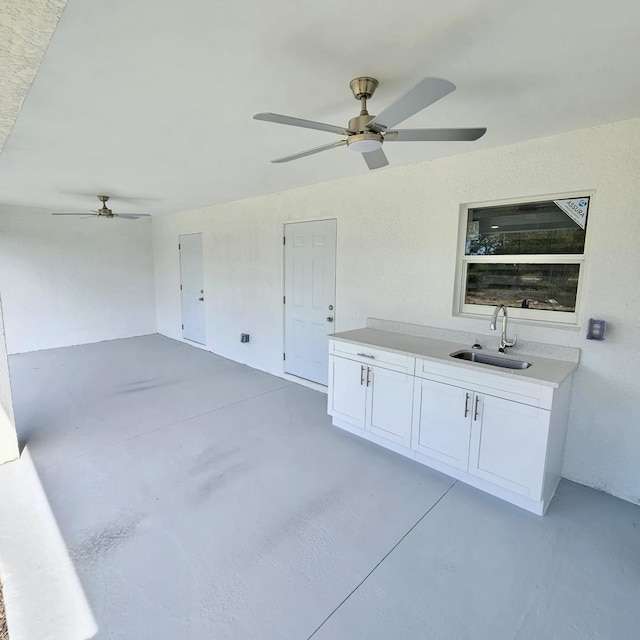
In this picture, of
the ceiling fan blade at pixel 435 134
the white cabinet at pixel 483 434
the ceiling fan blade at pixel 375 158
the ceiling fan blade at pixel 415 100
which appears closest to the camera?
the ceiling fan blade at pixel 415 100

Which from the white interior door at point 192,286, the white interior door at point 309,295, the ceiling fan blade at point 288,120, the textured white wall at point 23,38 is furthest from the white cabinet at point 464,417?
the white interior door at point 192,286

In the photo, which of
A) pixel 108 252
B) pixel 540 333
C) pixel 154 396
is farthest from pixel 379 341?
pixel 108 252

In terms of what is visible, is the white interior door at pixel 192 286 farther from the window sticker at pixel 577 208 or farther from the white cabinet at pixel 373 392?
the window sticker at pixel 577 208

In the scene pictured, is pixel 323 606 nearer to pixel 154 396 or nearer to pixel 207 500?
pixel 207 500

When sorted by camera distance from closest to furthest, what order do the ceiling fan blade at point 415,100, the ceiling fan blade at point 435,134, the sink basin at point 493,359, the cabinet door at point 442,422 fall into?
the ceiling fan blade at point 415,100 → the ceiling fan blade at point 435,134 → the cabinet door at point 442,422 → the sink basin at point 493,359

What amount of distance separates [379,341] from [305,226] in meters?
1.89

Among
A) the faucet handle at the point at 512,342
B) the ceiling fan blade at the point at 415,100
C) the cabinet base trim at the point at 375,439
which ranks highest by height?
the ceiling fan blade at the point at 415,100

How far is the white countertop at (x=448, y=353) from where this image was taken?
2.20 metres

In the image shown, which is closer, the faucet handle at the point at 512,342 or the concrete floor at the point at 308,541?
the concrete floor at the point at 308,541

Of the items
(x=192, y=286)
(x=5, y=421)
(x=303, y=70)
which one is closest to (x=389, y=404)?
(x=303, y=70)

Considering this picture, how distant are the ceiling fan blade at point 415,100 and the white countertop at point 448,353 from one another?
160 cm

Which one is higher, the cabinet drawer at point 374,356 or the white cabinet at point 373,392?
the cabinet drawer at point 374,356

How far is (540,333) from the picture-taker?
2.64 meters

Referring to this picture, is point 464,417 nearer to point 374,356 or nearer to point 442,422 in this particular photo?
point 442,422
